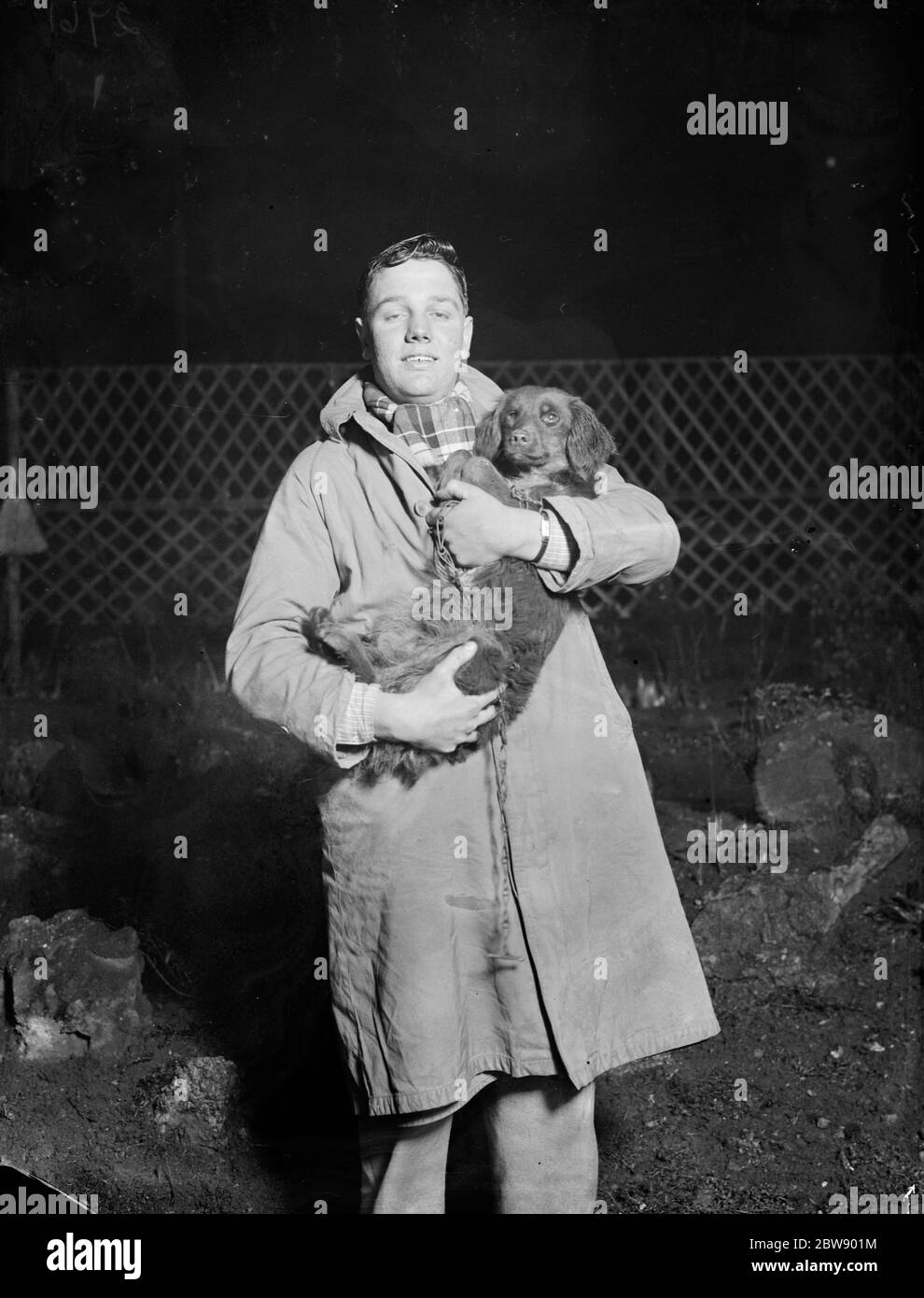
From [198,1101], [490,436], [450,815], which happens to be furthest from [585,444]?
[198,1101]

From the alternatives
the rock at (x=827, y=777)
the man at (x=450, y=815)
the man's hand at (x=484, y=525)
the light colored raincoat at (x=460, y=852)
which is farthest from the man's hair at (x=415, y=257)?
the rock at (x=827, y=777)

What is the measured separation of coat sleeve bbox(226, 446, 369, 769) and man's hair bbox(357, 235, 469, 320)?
0.40m

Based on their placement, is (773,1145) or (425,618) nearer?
(425,618)

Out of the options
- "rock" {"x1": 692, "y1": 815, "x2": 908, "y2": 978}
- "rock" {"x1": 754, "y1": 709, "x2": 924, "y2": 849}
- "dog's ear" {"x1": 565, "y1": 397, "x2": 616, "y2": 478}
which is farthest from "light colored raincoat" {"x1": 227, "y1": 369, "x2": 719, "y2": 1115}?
"rock" {"x1": 754, "y1": 709, "x2": 924, "y2": 849}

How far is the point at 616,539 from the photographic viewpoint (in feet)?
9.04

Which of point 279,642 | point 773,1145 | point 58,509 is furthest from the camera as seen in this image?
point 58,509

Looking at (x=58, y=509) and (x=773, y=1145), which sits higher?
(x=58, y=509)

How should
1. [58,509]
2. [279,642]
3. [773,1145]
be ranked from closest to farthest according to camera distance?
1. [279,642]
2. [773,1145]
3. [58,509]

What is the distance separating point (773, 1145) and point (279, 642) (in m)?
1.83

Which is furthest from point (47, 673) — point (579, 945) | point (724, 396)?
point (724, 396)

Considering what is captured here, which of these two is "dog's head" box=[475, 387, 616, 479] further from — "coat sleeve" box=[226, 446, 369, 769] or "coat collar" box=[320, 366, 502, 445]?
"coat sleeve" box=[226, 446, 369, 769]

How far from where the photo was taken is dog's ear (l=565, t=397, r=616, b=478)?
2.90 meters

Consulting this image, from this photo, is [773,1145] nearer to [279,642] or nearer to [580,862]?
[580,862]

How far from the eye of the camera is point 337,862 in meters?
2.88
